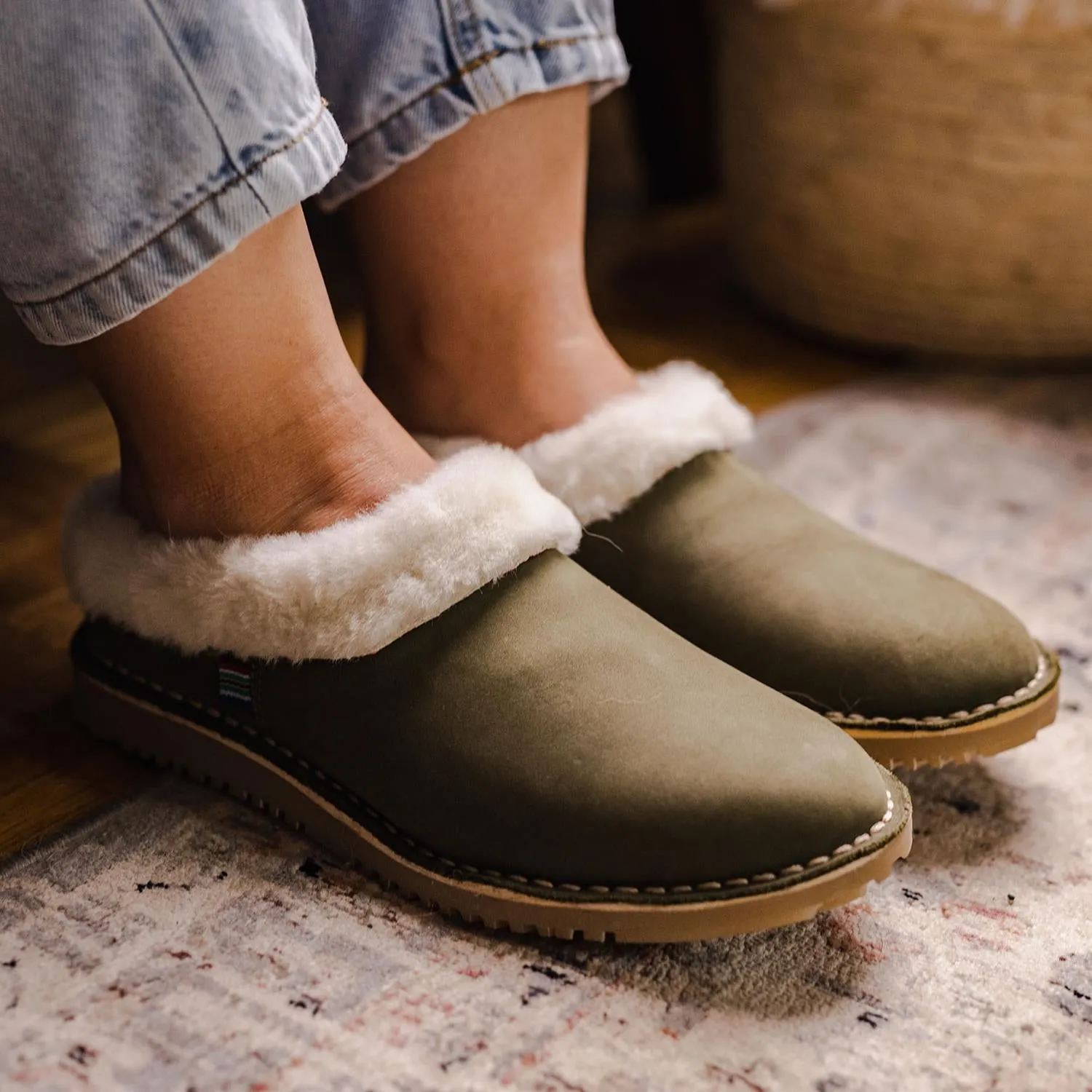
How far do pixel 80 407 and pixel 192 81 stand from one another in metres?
0.72

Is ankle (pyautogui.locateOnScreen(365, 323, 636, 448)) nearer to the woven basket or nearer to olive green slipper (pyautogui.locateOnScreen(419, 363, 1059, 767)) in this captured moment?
olive green slipper (pyautogui.locateOnScreen(419, 363, 1059, 767))

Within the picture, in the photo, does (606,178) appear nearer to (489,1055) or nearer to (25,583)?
(25,583)

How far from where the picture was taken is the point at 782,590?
0.63 meters

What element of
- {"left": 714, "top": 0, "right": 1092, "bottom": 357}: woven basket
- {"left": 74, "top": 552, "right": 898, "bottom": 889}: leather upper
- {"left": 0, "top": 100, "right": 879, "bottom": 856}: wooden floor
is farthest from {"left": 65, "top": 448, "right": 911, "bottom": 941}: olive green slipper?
{"left": 714, "top": 0, "right": 1092, "bottom": 357}: woven basket

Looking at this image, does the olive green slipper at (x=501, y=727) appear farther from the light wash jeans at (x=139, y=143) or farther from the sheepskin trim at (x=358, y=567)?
the light wash jeans at (x=139, y=143)

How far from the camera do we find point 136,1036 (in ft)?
1.54

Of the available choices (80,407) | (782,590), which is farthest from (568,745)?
(80,407)

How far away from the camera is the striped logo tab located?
582 mm

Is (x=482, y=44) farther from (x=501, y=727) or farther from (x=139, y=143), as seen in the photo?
(x=501, y=727)

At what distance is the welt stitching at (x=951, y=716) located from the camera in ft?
1.97

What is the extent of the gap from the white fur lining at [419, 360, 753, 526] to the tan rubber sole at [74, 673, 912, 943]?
0.63 feet

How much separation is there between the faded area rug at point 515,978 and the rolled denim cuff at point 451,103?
13.1 inches

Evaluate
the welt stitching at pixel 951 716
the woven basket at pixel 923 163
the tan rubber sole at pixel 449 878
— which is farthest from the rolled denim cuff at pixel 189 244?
the woven basket at pixel 923 163

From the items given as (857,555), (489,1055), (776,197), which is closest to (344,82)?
(857,555)
